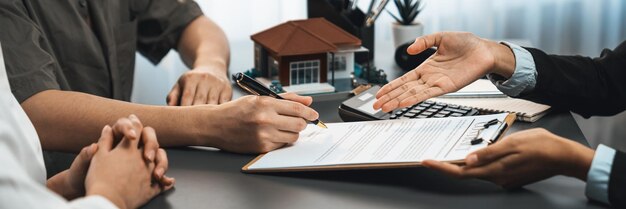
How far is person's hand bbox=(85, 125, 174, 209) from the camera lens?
3.20ft

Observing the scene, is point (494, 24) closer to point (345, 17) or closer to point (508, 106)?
point (345, 17)

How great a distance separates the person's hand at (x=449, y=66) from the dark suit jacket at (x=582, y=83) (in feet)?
0.20

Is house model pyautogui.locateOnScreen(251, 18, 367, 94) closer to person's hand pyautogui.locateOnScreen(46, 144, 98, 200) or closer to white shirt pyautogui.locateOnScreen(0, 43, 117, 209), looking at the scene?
person's hand pyautogui.locateOnScreen(46, 144, 98, 200)

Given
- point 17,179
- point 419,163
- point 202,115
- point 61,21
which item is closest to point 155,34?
point 61,21

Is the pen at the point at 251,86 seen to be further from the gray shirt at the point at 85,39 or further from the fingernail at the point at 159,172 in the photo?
the gray shirt at the point at 85,39

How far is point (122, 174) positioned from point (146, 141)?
0.24 ft

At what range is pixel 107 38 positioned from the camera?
5.76ft

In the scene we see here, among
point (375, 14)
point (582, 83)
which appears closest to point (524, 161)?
point (582, 83)

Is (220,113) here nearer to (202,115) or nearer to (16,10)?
(202,115)

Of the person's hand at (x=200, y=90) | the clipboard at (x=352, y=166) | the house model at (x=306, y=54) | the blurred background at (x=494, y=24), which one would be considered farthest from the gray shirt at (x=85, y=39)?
the blurred background at (x=494, y=24)

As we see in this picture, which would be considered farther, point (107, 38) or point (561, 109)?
point (107, 38)

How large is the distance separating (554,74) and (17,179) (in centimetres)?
95

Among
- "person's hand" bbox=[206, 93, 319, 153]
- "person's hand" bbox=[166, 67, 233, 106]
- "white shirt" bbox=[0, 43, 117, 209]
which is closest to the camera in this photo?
"white shirt" bbox=[0, 43, 117, 209]

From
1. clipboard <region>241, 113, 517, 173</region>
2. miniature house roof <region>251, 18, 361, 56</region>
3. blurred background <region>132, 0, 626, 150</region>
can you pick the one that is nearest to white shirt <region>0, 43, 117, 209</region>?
clipboard <region>241, 113, 517, 173</region>
